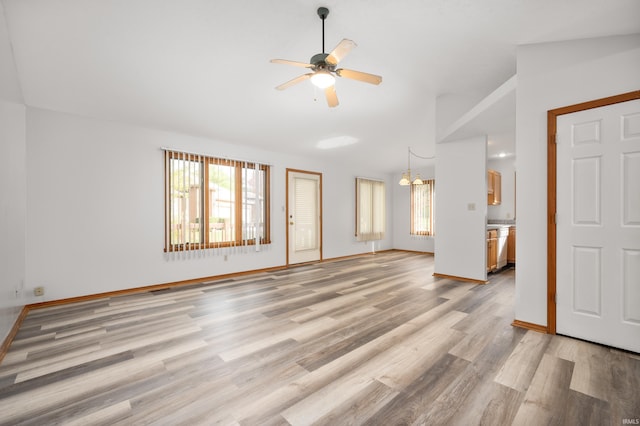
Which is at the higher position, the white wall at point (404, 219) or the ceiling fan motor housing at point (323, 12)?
the ceiling fan motor housing at point (323, 12)

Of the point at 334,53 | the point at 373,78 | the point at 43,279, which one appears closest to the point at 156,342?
the point at 43,279

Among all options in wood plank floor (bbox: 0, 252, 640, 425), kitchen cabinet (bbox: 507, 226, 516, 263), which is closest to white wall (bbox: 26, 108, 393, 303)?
wood plank floor (bbox: 0, 252, 640, 425)

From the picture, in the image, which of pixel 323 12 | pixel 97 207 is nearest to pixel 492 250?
pixel 323 12

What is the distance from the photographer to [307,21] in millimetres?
2678

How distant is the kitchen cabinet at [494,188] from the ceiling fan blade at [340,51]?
4997 millimetres

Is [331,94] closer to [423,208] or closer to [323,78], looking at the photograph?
[323,78]

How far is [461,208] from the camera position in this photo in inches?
185

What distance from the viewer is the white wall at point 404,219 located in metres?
8.11

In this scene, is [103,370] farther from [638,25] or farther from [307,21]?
[638,25]

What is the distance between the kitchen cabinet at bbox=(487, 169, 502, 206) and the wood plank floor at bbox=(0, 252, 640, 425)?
329 centimetres

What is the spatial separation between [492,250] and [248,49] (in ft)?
17.4

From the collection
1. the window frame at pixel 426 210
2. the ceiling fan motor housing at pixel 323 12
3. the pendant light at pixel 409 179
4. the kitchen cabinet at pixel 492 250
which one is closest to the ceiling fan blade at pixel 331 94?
the ceiling fan motor housing at pixel 323 12

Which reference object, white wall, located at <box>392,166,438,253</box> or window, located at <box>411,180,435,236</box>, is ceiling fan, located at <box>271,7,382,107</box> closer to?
window, located at <box>411,180,435,236</box>

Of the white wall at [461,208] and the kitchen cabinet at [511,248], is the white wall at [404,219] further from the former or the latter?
the white wall at [461,208]
